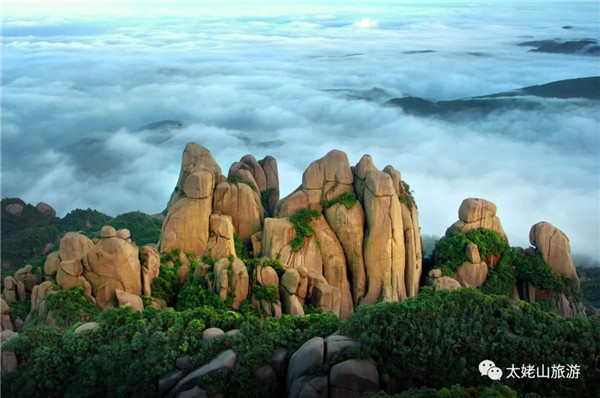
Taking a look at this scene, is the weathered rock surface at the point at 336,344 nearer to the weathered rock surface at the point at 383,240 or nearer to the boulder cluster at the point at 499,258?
the weathered rock surface at the point at 383,240

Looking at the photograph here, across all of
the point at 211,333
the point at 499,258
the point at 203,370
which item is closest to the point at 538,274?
the point at 499,258

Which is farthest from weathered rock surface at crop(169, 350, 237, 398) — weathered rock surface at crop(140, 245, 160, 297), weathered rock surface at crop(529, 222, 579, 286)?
weathered rock surface at crop(529, 222, 579, 286)

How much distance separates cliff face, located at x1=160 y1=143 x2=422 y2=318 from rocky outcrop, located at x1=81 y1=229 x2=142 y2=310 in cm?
327

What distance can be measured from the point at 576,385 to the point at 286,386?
6839mm

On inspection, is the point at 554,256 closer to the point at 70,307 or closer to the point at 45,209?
the point at 70,307

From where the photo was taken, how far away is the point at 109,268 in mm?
A: 20938

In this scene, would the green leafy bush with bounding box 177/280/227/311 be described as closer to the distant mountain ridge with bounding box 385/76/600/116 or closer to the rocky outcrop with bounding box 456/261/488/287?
the rocky outcrop with bounding box 456/261/488/287

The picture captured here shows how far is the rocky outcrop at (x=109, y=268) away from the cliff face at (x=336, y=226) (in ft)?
10.7

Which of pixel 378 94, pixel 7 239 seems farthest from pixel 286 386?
pixel 378 94

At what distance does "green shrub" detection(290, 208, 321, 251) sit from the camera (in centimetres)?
2384

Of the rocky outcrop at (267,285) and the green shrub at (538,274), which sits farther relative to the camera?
the green shrub at (538,274)

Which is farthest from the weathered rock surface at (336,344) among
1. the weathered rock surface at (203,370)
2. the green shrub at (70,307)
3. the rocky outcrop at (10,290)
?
the rocky outcrop at (10,290)

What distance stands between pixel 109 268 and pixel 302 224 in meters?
7.06

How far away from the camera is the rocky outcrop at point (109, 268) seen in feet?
68.5
